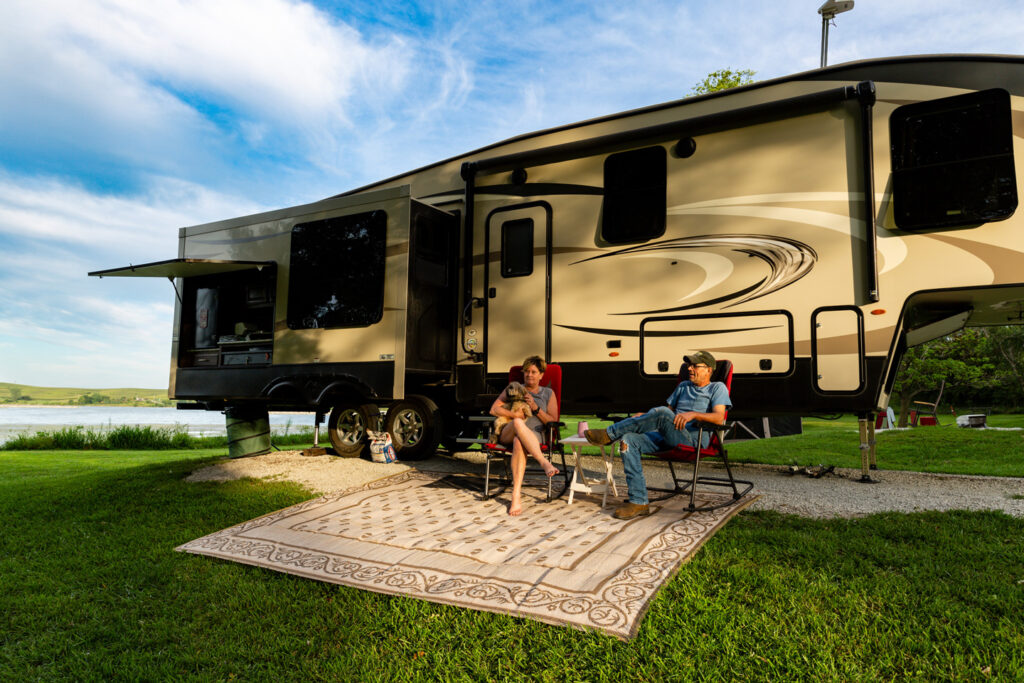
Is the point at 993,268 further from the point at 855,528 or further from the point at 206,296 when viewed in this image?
the point at 206,296

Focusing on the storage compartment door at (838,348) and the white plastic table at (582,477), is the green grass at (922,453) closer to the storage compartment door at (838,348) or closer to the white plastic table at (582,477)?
the white plastic table at (582,477)

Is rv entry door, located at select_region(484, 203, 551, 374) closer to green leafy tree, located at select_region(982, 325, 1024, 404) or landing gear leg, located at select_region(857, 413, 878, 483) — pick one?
landing gear leg, located at select_region(857, 413, 878, 483)

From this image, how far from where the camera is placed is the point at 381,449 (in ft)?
21.5

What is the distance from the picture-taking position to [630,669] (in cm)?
226

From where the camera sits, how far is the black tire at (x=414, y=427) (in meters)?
6.60

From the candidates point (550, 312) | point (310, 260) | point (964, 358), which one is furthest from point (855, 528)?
point (964, 358)

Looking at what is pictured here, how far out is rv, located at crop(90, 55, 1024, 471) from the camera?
175 inches

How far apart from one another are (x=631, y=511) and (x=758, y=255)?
2.39 meters

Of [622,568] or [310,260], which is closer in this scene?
[622,568]

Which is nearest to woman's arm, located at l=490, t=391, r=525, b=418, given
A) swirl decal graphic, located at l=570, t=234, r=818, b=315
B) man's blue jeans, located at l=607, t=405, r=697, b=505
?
man's blue jeans, located at l=607, t=405, r=697, b=505

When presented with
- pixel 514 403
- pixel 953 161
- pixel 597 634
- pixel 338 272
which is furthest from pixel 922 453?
pixel 338 272

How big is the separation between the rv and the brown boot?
141 centimetres

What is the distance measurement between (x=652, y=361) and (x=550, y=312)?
1.08m

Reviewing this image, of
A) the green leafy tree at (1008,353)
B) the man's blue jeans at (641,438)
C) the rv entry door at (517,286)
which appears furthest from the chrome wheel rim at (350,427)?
the green leafy tree at (1008,353)
